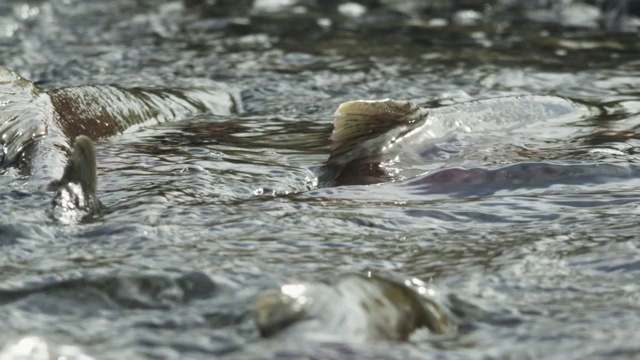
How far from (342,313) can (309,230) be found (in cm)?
91

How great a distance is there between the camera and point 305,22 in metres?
7.85

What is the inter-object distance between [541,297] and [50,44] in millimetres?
4877

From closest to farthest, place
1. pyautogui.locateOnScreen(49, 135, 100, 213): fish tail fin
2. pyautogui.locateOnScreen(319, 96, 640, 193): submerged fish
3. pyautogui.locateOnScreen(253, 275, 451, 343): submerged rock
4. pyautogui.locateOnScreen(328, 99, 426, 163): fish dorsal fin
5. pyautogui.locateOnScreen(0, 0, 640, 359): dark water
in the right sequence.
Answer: pyautogui.locateOnScreen(253, 275, 451, 343): submerged rock, pyautogui.locateOnScreen(0, 0, 640, 359): dark water, pyautogui.locateOnScreen(49, 135, 100, 213): fish tail fin, pyautogui.locateOnScreen(319, 96, 640, 193): submerged fish, pyautogui.locateOnScreen(328, 99, 426, 163): fish dorsal fin

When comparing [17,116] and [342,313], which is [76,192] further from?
[342,313]

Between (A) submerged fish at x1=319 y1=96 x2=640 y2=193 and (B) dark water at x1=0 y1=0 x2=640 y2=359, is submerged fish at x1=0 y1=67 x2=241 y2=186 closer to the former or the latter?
(B) dark water at x1=0 y1=0 x2=640 y2=359

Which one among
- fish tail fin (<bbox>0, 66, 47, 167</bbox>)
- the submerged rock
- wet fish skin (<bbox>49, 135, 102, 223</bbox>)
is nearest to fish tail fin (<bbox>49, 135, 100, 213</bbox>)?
wet fish skin (<bbox>49, 135, 102, 223</bbox>)

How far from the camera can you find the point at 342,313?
2.30 meters

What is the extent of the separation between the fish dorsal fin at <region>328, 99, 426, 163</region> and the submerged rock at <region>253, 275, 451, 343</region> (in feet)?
4.90

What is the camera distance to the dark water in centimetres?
246

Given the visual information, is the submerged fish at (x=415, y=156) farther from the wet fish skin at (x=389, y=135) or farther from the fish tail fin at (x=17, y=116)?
the fish tail fin at (x=17, y=116)

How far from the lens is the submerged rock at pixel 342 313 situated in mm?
2260

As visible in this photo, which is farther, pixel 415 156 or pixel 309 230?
pixel 415 156

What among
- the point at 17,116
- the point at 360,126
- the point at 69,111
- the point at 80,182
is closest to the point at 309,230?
the point at 80,182

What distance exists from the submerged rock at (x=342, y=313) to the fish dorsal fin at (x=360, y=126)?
4.90ft
